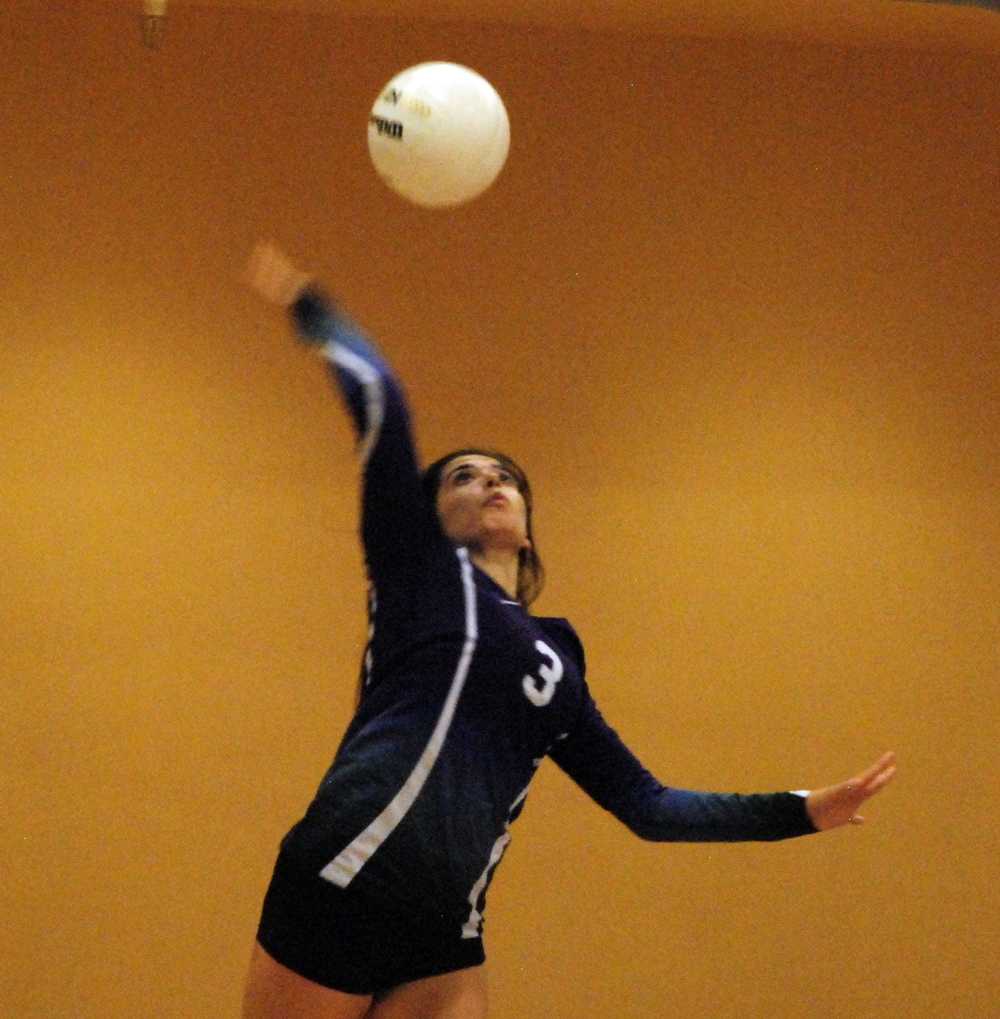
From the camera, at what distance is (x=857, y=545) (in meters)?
4.36

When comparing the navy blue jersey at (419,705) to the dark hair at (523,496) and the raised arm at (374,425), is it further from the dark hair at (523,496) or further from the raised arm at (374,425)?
the dark hair at (523,496)

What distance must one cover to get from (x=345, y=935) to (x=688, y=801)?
0.63 metres

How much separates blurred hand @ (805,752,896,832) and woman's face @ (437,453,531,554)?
2.05 ft

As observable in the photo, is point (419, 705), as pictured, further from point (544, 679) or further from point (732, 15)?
point (732, 15)

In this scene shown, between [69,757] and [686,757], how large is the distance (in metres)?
1.59

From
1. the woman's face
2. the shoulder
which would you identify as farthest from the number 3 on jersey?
the woman's face

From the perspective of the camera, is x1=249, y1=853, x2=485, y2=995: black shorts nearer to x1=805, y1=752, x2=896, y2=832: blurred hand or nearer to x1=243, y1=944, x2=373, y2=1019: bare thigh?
x1=243, y1=944, x2=373, y2=1019: bare thigh

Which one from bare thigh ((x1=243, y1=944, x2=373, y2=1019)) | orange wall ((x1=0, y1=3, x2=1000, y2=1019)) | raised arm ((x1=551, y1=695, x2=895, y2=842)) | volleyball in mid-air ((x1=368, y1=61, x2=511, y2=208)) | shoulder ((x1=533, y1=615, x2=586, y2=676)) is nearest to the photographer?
bare thigh ((x1=243, y1=944, x2=373, y2=1019))

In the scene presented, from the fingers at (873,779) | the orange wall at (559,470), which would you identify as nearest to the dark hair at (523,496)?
the fingers at (873,779)

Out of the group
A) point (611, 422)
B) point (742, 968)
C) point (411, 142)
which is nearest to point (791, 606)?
point (611, 422)

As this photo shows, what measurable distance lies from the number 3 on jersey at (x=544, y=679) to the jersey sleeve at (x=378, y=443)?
0.25 metres

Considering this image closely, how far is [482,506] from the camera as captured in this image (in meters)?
2.61

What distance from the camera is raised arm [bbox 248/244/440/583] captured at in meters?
2.26

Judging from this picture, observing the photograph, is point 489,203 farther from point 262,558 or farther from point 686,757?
point 686,757
